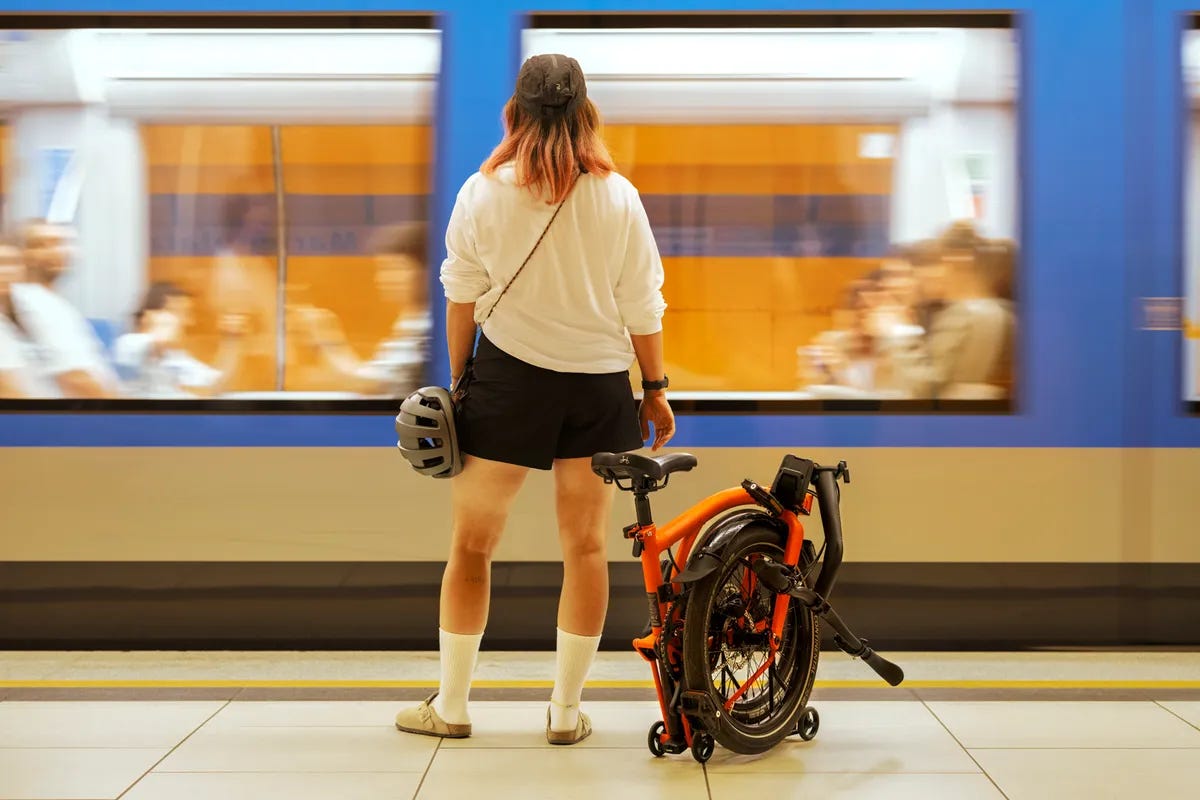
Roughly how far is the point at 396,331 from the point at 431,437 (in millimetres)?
992

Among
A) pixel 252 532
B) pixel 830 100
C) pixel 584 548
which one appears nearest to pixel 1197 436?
pixel 830 100

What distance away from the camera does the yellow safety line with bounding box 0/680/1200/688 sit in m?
3.62

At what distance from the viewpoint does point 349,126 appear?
12.6 feet

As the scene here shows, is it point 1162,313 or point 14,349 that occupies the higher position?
point 1162,313

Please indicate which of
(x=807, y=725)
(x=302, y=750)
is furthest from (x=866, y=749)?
(x=302, y=750)

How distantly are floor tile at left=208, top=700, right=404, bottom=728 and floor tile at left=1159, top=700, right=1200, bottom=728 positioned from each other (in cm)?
215

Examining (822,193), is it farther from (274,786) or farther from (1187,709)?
(274,786)

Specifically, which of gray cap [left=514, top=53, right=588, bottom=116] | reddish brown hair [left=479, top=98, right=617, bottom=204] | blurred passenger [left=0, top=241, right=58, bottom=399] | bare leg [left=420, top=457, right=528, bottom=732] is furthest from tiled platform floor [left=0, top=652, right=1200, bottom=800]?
gray cap [left=514, top=53, right=588, bottom=116]

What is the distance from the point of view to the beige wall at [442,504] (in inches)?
154

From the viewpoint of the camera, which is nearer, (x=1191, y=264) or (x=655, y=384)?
(x=655, y=384)

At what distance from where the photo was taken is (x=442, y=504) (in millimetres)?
3932

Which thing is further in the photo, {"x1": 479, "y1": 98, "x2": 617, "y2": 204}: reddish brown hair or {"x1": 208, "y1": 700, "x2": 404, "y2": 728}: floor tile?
{"x1": 208, "y1": 700, "x2": 404, "y2": 728}: floor tile

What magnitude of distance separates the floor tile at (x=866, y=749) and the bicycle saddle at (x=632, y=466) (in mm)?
741

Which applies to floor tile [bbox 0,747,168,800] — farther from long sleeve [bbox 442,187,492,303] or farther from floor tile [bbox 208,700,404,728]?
long sleeve [bbox 442,187,492,303]
